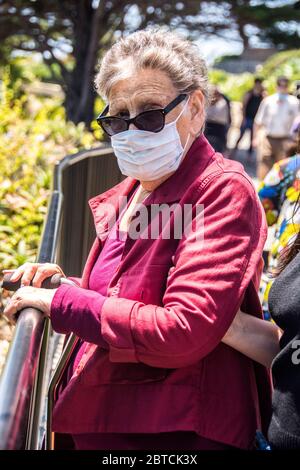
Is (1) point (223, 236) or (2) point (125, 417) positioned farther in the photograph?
(2) point (125, 417)

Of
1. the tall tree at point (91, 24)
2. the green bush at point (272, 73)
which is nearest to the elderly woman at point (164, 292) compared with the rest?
the tall tree at point (91, 24)

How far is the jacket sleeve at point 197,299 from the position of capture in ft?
5.25

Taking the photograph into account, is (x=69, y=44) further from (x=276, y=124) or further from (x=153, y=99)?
(x=153, y=99)

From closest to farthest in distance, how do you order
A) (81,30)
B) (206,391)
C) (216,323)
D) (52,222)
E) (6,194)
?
(216,323) < (206,391) < (52,222) < (6,194) < (81,30)

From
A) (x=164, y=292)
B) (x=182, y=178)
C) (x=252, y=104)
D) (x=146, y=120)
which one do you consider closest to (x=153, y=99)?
(x=146, y=120)

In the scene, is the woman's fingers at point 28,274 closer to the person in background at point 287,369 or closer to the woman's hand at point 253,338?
the woman's hand at point 253,338

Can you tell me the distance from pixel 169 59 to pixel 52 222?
138 cm

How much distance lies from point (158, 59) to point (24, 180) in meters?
3.90

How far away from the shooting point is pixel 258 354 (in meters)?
1.81

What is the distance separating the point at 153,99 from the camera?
6.31ft

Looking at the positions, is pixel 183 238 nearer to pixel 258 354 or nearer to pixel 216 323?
pixel 216 323

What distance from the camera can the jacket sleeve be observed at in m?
1.60

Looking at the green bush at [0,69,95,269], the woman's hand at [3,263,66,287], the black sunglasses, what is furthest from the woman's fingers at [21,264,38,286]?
the green bush at [0,69,95,269]
